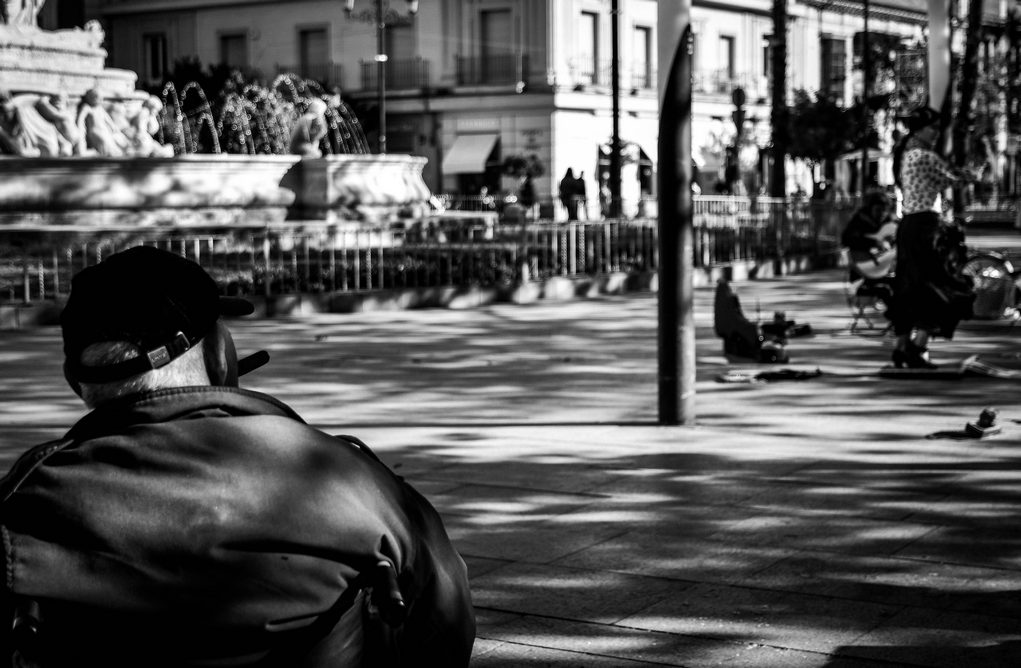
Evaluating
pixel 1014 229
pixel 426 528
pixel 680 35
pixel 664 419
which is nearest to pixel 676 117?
pixel 680 35

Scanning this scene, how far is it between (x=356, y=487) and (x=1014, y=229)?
41.5 metres

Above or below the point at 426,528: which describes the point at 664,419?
below

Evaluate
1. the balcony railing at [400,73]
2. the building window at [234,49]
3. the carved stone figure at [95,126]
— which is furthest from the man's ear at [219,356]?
the building window at [234,49]

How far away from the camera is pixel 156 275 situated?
2295 mm

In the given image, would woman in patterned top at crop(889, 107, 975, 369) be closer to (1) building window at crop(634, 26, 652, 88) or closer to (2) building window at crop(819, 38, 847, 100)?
(1) building window at crop(634, 26, 652, 88)

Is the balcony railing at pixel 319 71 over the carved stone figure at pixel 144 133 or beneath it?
over

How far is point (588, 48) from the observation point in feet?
179

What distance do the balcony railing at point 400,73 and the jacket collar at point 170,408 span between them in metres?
53.5

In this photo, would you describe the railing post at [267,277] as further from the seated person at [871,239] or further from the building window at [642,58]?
the building window at [642,58]

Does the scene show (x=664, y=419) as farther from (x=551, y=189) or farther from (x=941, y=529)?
(x=551, y=189)

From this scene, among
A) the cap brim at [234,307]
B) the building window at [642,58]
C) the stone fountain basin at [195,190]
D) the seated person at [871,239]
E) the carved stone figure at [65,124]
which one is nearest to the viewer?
the cap brim at [234,307]

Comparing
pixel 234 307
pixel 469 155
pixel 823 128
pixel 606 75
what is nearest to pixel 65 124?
pixel 234 307

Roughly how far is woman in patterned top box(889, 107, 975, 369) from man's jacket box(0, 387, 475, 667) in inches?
375

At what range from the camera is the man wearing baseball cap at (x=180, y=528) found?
85.6 inches
